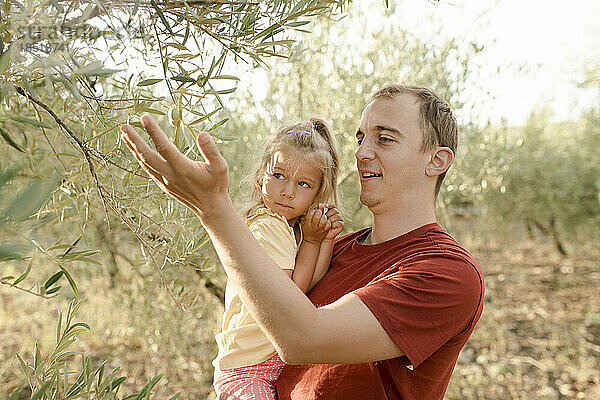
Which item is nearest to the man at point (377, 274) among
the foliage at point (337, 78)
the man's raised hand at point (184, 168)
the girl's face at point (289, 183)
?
the man's raised hand at point (184, 168)

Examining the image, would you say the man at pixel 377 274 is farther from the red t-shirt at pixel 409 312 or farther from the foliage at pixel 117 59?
the foliage at pixel 117 59

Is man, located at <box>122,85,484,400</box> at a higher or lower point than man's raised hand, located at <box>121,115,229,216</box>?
lower

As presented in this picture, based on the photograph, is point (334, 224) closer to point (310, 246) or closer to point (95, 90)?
point (310, 246)

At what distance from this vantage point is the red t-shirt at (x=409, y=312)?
142 centimetres

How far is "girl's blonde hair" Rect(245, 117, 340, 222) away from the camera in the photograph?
207cm

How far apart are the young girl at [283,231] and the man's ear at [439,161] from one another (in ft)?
1.08

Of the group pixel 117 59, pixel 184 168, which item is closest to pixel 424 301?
pixel 184 168

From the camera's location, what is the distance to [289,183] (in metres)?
2.03

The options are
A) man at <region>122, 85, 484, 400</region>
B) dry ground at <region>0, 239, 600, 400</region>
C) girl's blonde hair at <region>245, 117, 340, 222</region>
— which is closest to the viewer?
man at <region>122, 85, 484, 400</region>

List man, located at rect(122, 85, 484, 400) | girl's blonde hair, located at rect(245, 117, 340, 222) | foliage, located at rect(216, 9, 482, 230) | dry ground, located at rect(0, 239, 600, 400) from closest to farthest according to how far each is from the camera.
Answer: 1. man, located at rect(122, 85, 484, 400)
2. girl's blonde hair, located at rect(245, 117, 340, 222)
3. foliage, located at rect(216, 9, 482, 230)
4. dry ground, located at rect(0, 239, 600, 400)

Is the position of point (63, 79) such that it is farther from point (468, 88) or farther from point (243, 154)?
point (468, 88)

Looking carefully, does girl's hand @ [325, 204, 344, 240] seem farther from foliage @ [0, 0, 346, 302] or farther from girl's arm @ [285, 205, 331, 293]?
foliage @ [0, 0, 346, 302]

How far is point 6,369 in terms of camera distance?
5.05m

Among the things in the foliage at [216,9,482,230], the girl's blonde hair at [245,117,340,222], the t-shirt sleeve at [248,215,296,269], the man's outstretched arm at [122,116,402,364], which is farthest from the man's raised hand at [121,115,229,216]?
the foliage at [216,9,482,230]
